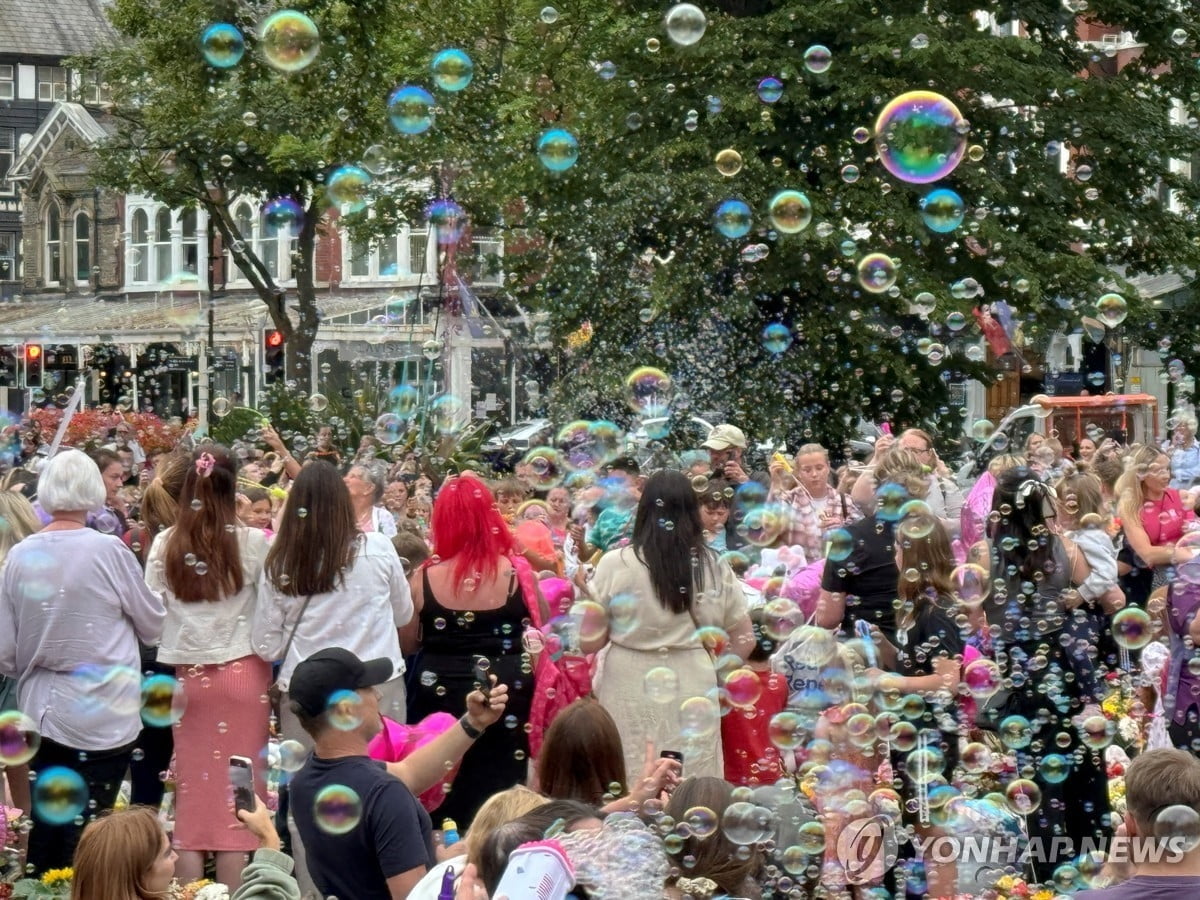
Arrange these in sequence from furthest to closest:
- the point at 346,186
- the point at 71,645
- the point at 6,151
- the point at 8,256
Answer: the point at 6,151 < the point at 8,256 < the point at 346,186 < the point at 71,645

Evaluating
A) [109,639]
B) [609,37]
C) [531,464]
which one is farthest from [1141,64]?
[109,639]

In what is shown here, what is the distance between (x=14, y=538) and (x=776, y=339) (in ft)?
31.2

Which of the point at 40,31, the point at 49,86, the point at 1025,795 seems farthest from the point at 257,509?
the point at 40,31

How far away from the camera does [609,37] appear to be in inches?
698

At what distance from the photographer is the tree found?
57.0 ft

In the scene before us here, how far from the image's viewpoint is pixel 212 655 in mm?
5863

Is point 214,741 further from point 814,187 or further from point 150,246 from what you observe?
point 150,246

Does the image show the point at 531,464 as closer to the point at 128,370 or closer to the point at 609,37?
the point at 609,37

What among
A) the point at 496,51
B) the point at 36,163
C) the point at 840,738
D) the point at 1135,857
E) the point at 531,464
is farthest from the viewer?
the point at 36,163

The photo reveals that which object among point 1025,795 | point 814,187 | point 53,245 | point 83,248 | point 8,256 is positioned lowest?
point 1025,795

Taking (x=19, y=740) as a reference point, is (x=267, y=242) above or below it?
above

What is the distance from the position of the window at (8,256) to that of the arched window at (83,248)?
15.3ft

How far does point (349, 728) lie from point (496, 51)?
2148 cm

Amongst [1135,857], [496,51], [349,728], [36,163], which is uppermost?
[36,163]
